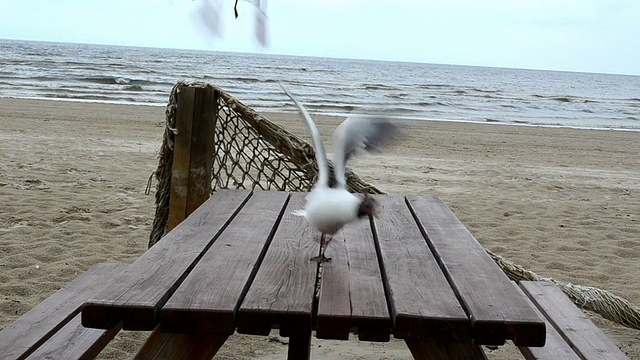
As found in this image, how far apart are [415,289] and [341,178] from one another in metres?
0.64

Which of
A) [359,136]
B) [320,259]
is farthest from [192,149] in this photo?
[320,259]

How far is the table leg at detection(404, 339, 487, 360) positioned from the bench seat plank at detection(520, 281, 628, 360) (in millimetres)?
602

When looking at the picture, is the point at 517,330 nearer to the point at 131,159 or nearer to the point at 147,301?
the point at 147,301

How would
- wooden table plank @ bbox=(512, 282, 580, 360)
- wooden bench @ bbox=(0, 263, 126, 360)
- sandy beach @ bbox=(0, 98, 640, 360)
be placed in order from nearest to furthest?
1. wooden bench @ bbox=(0, 263, 126, 360)
2. wooden table plank @ bbox=(512, 282, 580, 360)
3. sandy beach @ bbox=(0, 98, 640, 360)

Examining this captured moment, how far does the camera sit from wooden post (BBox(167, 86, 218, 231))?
359cm

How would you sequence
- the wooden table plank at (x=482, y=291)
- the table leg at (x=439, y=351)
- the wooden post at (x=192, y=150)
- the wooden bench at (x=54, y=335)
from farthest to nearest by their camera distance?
the wooden post at (x=192, y=150) < the wooden bench at (x=54, y=335) < the table leg at (x=439, y=351) < the wooden table plank at (x=482, y=291)

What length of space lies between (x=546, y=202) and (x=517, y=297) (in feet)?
19.0

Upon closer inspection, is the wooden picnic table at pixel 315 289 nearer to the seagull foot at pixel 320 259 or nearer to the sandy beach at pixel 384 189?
the seagull foot at pixel 320 259

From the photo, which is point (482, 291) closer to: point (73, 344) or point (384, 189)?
→ point (73, 344)

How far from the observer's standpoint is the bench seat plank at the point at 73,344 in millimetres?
2092

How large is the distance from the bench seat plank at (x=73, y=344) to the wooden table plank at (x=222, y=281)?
405mm

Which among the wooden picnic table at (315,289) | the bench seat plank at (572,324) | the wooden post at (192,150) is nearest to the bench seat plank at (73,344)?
the wooden picnic table at (315,289)

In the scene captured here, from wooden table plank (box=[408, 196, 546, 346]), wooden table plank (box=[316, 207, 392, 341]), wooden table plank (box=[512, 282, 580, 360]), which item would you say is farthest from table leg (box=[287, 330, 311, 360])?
wooden table plank (box=[512, 282, 580, 360])

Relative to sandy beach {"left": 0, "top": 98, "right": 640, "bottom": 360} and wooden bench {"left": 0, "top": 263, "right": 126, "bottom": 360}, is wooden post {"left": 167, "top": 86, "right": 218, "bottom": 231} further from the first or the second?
wooden bench {"left": 0, "top": 263, "right": 126, "bottom": 360}
